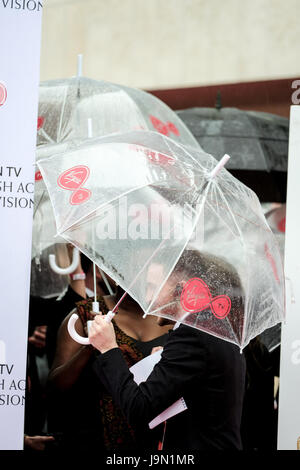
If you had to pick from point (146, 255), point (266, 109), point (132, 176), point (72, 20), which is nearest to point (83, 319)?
point (146, 255)

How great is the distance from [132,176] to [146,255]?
0.88 feet

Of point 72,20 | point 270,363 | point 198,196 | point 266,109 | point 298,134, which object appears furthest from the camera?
point 266,109

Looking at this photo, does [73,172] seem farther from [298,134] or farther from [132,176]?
[298,134]

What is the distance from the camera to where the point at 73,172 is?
2.31 m

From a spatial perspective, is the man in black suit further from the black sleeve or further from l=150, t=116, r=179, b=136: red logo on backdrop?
l=150, t=116, r=179, b=136: red logo on backdrop

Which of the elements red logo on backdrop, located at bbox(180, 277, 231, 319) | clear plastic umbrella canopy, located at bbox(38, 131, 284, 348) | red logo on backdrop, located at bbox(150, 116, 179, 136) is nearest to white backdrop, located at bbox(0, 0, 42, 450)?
clear plastic umbrella canopy, located at bbox(38, 131, 284, 348)

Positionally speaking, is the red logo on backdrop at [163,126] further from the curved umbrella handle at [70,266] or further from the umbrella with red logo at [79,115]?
the curved umbrella handle at [70,266]

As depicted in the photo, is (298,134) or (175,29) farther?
(175,29)

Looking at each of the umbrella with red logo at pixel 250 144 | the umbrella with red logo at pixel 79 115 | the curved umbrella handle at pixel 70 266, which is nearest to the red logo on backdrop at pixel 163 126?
the umbrella with red logo at pixel 79 115

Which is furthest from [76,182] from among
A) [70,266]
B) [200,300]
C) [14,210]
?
[70,266]

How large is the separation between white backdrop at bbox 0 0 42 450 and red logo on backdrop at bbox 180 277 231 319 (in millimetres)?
565

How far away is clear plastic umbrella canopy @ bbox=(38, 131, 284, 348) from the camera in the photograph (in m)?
2.22

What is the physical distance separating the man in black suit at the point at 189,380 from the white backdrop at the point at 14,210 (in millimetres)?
280
